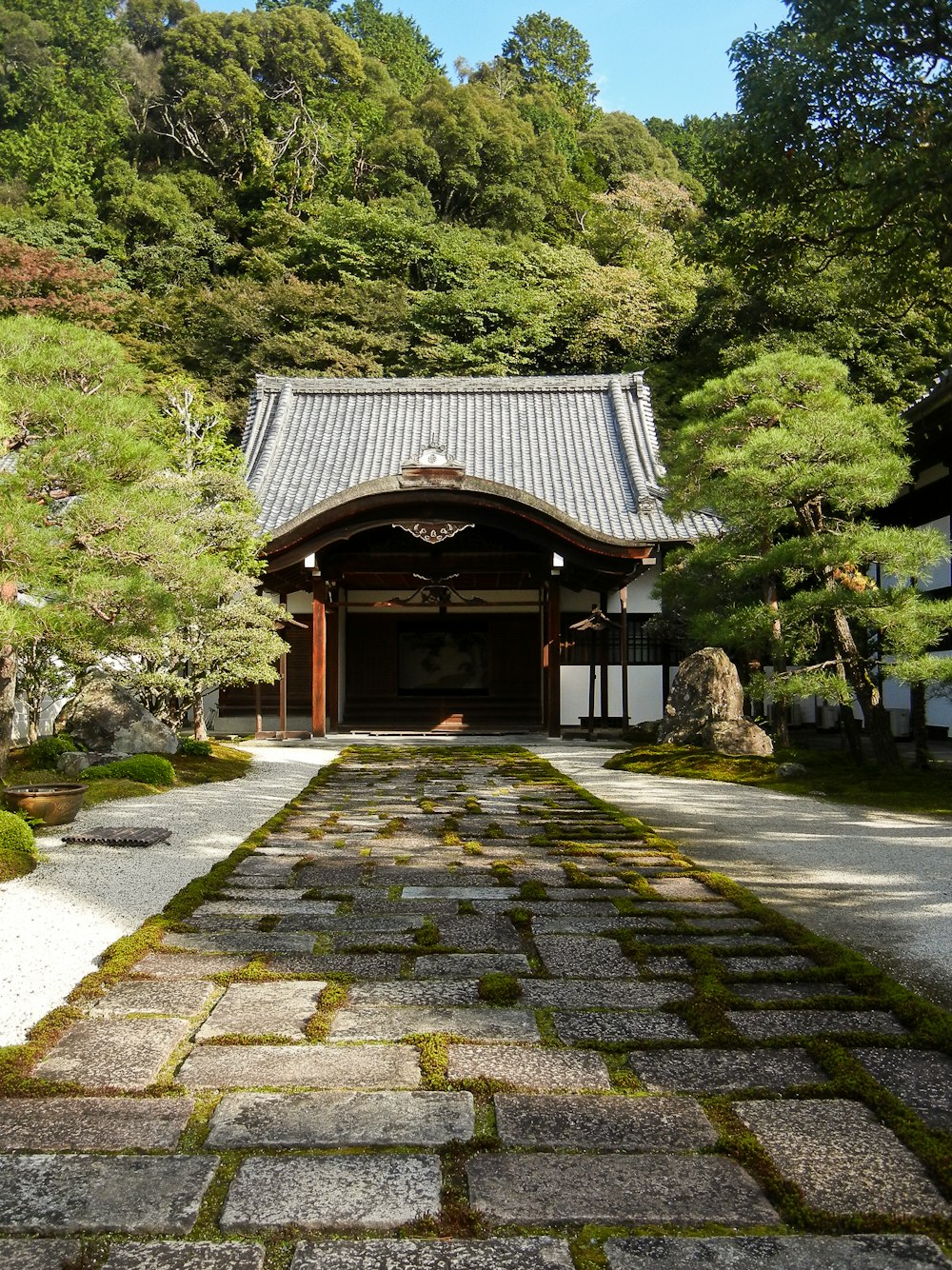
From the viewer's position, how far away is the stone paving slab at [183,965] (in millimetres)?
3248

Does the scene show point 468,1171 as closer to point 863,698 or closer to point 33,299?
point 863,698

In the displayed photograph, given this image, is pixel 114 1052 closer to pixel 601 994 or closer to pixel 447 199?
pixel 601 994

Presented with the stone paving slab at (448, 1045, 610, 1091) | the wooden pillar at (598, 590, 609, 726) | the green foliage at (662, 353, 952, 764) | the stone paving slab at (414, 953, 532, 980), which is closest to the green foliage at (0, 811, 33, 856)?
the stone paving slab at (414, 953, 532, 980)

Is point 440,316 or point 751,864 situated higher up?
point 440,316

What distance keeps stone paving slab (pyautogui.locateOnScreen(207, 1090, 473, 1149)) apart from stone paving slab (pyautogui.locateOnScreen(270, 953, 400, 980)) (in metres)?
0.92

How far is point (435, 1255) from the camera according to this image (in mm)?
1716

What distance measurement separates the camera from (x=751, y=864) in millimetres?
5211

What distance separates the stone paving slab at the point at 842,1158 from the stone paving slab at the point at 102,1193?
123cm

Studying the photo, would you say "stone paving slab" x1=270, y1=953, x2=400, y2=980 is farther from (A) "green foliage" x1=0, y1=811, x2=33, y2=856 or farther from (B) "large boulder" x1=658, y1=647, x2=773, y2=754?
(B) "large boulder" x1=658, y1=647, x2=773, y2=754

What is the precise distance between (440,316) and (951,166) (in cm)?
2306

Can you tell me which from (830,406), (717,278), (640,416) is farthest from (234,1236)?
(717,278)

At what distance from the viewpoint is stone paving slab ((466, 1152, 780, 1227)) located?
184 centimetres

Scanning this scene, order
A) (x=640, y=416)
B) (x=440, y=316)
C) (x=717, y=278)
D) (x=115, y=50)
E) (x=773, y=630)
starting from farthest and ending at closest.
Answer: (x=115, y=50)
(x=440, y=316)
(x=717, y=278)
(x=640, y=416)
(x=773, y=630)

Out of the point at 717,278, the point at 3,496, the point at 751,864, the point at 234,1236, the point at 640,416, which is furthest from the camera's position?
the point at 717,278
